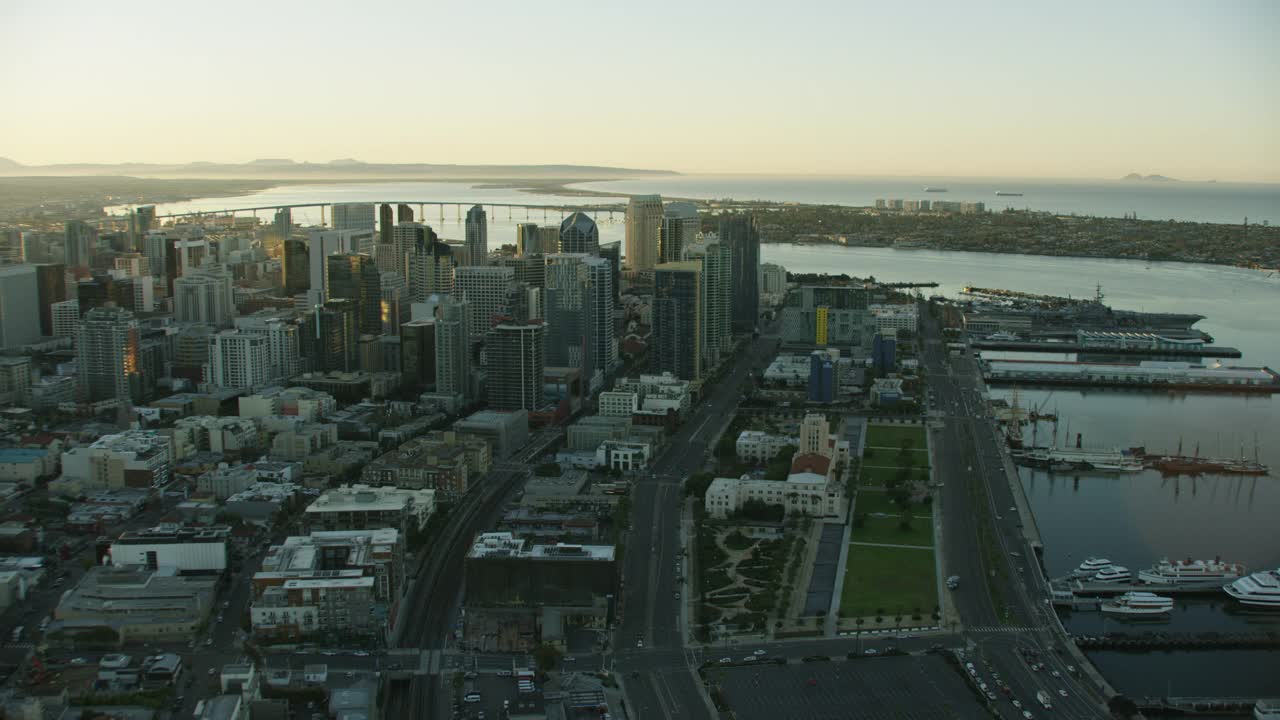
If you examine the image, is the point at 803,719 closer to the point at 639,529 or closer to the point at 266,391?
the point at 639,529

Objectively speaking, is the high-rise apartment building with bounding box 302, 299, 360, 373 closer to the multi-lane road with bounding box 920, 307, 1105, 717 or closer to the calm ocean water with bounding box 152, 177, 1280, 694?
the multi-lane road with bounding box 920, 307, 1105, 717

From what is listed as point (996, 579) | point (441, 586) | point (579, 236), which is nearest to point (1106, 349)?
point (579, 236)

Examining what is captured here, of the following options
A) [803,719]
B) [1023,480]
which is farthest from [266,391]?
[803,719]

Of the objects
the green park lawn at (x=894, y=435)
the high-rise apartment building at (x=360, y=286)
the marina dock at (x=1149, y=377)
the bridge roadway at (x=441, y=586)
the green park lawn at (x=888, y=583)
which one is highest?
the high-rise apartment building at (x=360, y=286)

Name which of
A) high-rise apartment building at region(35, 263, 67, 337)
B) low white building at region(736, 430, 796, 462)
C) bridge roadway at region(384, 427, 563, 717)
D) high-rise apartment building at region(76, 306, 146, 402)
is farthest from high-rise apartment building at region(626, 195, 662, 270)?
bridge roadway at region(384, 427, 563, 717)

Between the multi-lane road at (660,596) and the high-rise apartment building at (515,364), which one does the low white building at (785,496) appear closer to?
the multi-lane road at (660,596)

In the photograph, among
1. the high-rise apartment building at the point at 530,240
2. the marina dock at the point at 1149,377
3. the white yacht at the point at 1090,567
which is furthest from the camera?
the high-rise apartment building at the point at 530,240

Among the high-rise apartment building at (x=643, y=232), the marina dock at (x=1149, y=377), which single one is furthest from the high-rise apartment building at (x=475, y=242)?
the marina dock at (x=1149, y=377)

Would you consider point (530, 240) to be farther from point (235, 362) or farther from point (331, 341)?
point (235, 362)
